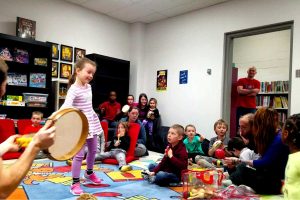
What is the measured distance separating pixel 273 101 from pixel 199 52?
A: 1.94 meters

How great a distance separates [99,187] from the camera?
2781 millimetres

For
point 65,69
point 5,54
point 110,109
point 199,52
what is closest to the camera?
point 5,54

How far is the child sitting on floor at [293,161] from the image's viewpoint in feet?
5.21

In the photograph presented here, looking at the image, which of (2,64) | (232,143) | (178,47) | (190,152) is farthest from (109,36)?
(2,64)

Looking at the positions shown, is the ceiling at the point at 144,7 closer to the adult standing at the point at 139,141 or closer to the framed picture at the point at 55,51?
the framed picture at the point at 55,51

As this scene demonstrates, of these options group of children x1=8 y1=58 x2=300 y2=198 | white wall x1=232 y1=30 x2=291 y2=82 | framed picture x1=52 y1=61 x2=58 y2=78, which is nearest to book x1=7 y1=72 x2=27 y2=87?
framed picture x1=52 y1=61 x2=58 y2=78

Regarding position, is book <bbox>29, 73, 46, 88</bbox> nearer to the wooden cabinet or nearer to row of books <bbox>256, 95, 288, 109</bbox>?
the wooden cabinet

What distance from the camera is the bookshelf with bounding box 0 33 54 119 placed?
14.8 feet

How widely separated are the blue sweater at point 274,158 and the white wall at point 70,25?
4.25 m

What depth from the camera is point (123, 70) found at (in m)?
6.38

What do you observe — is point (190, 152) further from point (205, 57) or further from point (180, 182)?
point (205, 57)

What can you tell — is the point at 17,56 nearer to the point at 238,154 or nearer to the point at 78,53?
the point at 78,53

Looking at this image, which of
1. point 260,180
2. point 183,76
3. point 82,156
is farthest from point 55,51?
point 260,180

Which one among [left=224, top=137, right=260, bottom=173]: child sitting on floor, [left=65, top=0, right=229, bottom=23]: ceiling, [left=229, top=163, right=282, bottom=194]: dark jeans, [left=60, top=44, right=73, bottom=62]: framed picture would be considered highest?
[left=65, top=0, right=229, bottom=23]: ceiling
